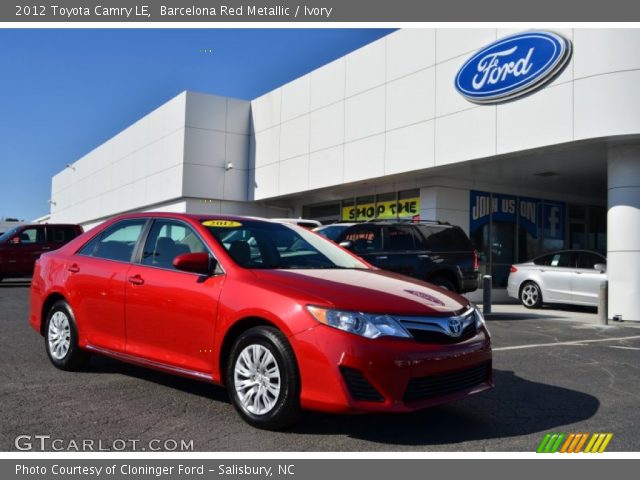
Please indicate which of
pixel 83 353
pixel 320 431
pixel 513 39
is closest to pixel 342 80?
pixel 513 39

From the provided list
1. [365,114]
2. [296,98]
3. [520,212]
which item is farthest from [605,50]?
[296,98]

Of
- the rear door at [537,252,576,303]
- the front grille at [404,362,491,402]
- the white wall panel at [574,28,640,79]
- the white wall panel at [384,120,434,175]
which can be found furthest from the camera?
the white wall panel at [384,120,434,175]

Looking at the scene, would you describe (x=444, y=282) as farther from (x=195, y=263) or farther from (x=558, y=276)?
(x=195, y=263)

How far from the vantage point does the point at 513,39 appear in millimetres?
13430

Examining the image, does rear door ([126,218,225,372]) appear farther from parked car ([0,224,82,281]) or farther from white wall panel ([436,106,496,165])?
parked car ([0,224,82,281])

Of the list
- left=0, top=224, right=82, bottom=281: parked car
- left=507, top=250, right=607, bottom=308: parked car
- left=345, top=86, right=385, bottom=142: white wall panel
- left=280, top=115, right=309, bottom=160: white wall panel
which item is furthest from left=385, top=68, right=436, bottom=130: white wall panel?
left=0, top=224, right=82, bottom=281: parked car

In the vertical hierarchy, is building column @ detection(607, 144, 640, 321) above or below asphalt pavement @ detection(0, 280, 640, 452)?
above

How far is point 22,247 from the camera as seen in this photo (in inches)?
718

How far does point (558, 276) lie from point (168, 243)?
11.8 metres

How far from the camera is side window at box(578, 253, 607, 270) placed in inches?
559

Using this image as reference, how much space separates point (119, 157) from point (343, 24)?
25.7m

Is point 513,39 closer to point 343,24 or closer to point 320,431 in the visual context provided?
point 343,24

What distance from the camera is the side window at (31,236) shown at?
718 inches

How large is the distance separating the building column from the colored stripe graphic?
921cm
